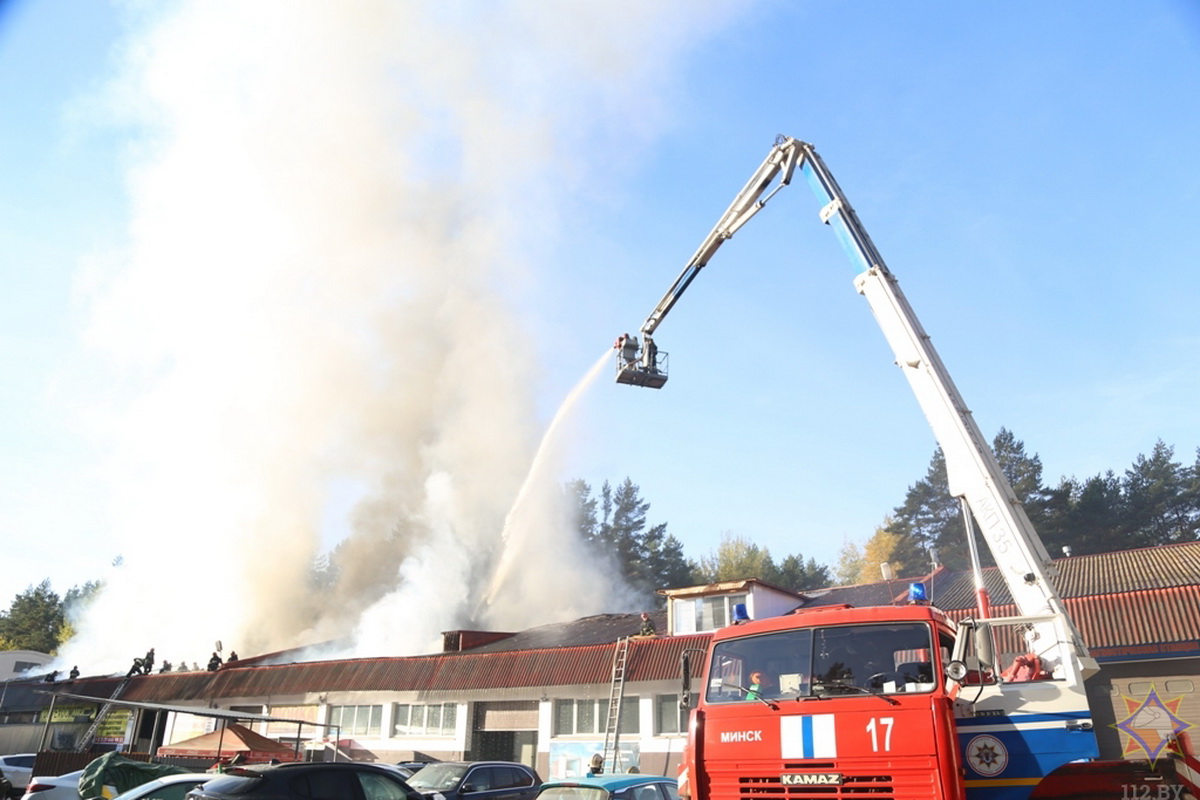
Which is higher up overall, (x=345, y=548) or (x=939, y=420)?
(x=345, y=548)

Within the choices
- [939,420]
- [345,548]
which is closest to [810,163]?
[939,420]

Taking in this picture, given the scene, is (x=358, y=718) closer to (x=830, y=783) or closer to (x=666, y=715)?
(x=666, y=715)

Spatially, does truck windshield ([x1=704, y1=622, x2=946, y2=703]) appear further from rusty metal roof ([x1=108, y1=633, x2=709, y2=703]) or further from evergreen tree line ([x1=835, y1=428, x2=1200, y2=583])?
evergreen tree line ([x1=835, y1=428, x2=1200, y2=583])

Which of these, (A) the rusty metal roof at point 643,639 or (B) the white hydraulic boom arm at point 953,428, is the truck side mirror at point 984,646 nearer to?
(B) the white hydraulic boom arm at point 953,428

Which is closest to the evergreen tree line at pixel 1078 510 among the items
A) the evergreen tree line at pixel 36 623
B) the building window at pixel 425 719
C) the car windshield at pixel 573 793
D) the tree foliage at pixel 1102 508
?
the tree foliage at pixel 1102 508

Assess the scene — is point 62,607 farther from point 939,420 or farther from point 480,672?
point 939,420

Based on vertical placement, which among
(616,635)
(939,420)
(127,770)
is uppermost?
(939,420)

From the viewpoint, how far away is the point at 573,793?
10719mm

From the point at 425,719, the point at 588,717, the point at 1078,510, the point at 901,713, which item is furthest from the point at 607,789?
the point at 1078,510

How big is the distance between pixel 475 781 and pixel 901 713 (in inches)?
411

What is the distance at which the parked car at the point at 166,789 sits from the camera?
1145 cm

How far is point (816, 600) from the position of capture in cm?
2806

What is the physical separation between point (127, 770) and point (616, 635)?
15.4 meters

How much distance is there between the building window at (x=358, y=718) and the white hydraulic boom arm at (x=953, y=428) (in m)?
24.4
